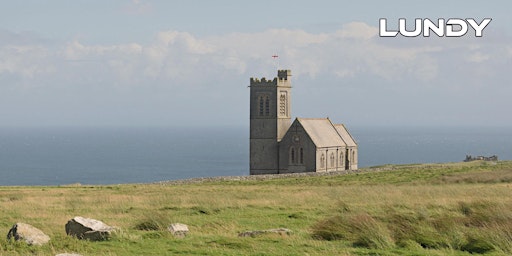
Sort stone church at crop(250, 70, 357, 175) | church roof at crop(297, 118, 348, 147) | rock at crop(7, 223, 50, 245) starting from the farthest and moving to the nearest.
→ stone church at crop(250, 70, 357, 175) → church roof at crop(297, 118, 348, 147) → rock at crop(7, 223, 50, 245)

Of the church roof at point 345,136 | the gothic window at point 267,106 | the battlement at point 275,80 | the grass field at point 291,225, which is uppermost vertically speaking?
the battlement at point 275,80

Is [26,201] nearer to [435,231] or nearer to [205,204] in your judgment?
[205,204]

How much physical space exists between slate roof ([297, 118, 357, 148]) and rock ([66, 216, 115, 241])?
5853 cm

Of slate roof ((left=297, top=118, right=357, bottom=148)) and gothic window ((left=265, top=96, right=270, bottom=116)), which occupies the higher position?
gothic window ((left=265, top=96, right=270, bottom=116))

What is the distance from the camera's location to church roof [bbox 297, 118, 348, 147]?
76312mm

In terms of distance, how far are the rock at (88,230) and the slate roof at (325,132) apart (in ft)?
192

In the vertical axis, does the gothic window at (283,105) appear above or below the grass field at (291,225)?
above

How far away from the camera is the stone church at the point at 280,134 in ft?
253

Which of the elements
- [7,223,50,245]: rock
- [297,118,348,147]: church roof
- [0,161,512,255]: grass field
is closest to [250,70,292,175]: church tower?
[297,118,348,147]: church roof

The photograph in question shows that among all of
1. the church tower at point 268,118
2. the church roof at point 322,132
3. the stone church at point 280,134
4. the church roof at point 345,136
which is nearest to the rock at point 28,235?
the church roof at point 322,132

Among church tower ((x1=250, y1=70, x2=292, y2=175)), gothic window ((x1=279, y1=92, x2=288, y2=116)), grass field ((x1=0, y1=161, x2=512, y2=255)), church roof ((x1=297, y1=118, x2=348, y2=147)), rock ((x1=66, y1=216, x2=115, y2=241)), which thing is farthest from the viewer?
gothic window ((x1=279, y1=92, x2=288, y2=116))

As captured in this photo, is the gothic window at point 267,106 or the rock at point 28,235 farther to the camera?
the gothic window at point 267,106

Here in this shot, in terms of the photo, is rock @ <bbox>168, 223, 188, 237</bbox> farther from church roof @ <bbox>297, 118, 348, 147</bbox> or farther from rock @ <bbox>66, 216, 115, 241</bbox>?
church roof @ <bbox>297, 118, 348, 147</bbox>

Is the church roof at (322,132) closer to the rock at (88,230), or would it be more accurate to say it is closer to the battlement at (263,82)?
the battlement at (263,82)
